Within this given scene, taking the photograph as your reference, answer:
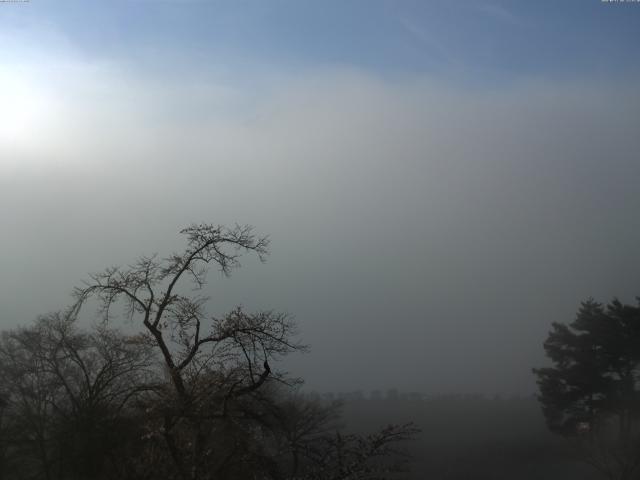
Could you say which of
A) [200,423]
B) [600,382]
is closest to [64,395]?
[200,423]

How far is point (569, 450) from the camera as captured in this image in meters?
46.7

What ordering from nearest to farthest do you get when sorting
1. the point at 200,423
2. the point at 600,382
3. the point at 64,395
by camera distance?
the point at 200,423 → the point at 64,395 → the point at 600,382

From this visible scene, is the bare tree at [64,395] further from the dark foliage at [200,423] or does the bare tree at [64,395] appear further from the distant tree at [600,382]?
the distant tree at [600,382]

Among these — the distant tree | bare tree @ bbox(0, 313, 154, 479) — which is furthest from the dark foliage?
the distant tree

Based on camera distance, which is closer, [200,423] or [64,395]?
[200,423]

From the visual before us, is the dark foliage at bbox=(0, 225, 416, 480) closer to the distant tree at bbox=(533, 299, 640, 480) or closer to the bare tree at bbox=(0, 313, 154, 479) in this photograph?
the bare tree at bbox=(0, 313, 154, 479)

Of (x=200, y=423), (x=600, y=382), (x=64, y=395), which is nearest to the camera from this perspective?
(x=200, y=423)

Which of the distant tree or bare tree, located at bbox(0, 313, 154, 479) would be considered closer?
bare tree, located at bbox(0, 313, 154, 479)

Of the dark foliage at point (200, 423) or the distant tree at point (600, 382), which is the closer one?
the dark foliage at point (200, 423)

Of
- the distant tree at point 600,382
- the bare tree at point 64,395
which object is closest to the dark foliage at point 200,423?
the bare tree at point 64,395

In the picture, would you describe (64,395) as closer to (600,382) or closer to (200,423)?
(200,423)

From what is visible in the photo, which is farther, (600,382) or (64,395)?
(600,382)

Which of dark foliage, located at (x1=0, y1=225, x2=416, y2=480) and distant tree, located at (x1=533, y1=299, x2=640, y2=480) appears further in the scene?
distant tree, located at (x1=533, y1=299, x2=640, y2=480)

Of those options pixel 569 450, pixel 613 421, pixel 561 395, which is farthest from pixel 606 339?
pixel 613 421
